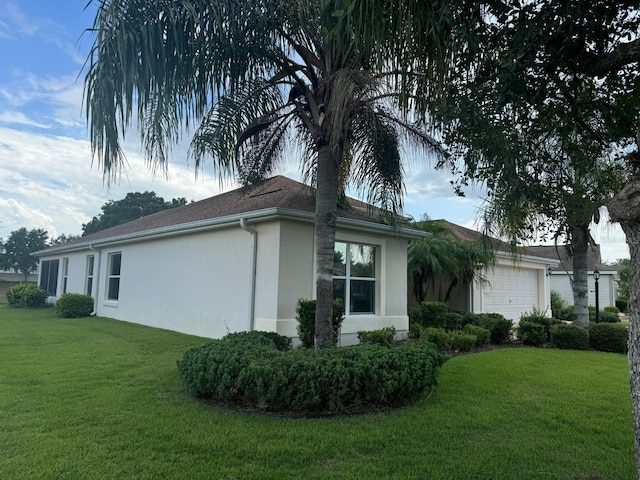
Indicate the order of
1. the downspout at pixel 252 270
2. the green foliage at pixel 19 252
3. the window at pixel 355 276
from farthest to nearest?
the green foliage at pixel 19 252, the window at pixel 355 276, the downspout at pixel 252 270

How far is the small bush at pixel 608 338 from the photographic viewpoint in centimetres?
1050

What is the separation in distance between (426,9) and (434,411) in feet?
14.4

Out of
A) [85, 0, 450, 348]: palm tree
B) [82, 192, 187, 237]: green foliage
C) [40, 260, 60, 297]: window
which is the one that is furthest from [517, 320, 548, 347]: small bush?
[82, 192, 187, 237]: green foliage

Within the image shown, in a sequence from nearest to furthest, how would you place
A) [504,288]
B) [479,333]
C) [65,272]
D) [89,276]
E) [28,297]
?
[479,333] < [504,288] < [89,276] < [28,297] < [65,272]

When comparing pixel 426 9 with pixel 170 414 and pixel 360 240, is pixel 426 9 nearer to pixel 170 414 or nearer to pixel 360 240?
pixel 170 414

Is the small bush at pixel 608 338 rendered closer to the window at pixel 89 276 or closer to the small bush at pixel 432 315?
the small bush at pixel 432 315

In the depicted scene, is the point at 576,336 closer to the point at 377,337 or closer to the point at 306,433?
the point at 377,337

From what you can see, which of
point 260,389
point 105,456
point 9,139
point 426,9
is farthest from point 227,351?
point 9,139

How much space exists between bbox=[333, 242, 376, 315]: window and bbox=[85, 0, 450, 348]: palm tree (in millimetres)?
2439

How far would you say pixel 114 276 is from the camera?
16.4m

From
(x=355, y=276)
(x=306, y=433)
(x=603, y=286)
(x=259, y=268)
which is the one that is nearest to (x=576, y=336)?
(x=355, y=276)

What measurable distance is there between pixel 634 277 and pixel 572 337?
386 inches

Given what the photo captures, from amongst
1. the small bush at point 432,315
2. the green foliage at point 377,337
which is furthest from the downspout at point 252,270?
the small bush at point 432,315

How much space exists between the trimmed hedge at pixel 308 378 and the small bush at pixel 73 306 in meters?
12.5
